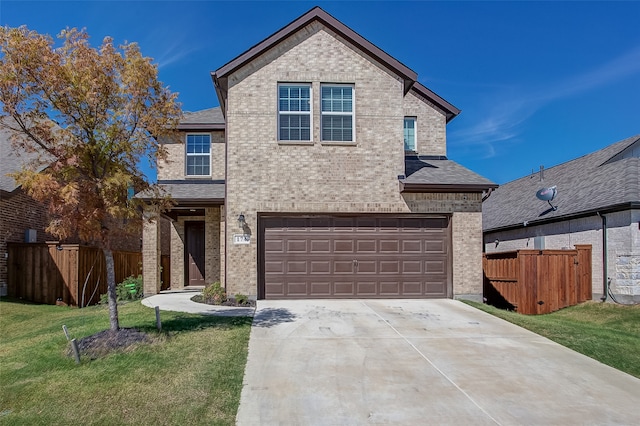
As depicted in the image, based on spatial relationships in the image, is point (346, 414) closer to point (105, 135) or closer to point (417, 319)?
point (417, 319)

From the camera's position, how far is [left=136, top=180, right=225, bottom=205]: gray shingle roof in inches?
560

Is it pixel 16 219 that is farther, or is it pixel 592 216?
pixel 592 216

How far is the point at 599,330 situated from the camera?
411 inches

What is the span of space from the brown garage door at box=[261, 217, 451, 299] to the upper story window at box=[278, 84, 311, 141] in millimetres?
2497

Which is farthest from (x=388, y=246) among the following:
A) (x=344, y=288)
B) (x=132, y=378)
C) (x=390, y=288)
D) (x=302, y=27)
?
(x=132, y=378)

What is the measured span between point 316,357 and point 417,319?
3.82 metres

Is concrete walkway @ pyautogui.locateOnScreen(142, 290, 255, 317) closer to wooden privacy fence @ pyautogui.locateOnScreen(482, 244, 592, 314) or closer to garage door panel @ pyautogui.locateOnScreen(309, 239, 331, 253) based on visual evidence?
garage door panel @ pyautogui.locateOnScreen(309, 239, 331, 253)

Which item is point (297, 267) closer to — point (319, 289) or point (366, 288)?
point (319, 289)

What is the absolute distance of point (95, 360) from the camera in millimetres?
7043

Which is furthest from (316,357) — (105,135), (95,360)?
(105,135)

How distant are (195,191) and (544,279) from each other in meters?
11.8

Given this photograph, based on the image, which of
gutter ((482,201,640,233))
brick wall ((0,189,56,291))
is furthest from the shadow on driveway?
gutter ((482,201,640,233))

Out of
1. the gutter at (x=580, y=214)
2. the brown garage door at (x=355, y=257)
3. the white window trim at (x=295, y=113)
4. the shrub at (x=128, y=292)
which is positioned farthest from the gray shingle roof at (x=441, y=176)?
the shrub at (x=128, y=292)

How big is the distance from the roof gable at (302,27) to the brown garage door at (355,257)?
4.32 metres
